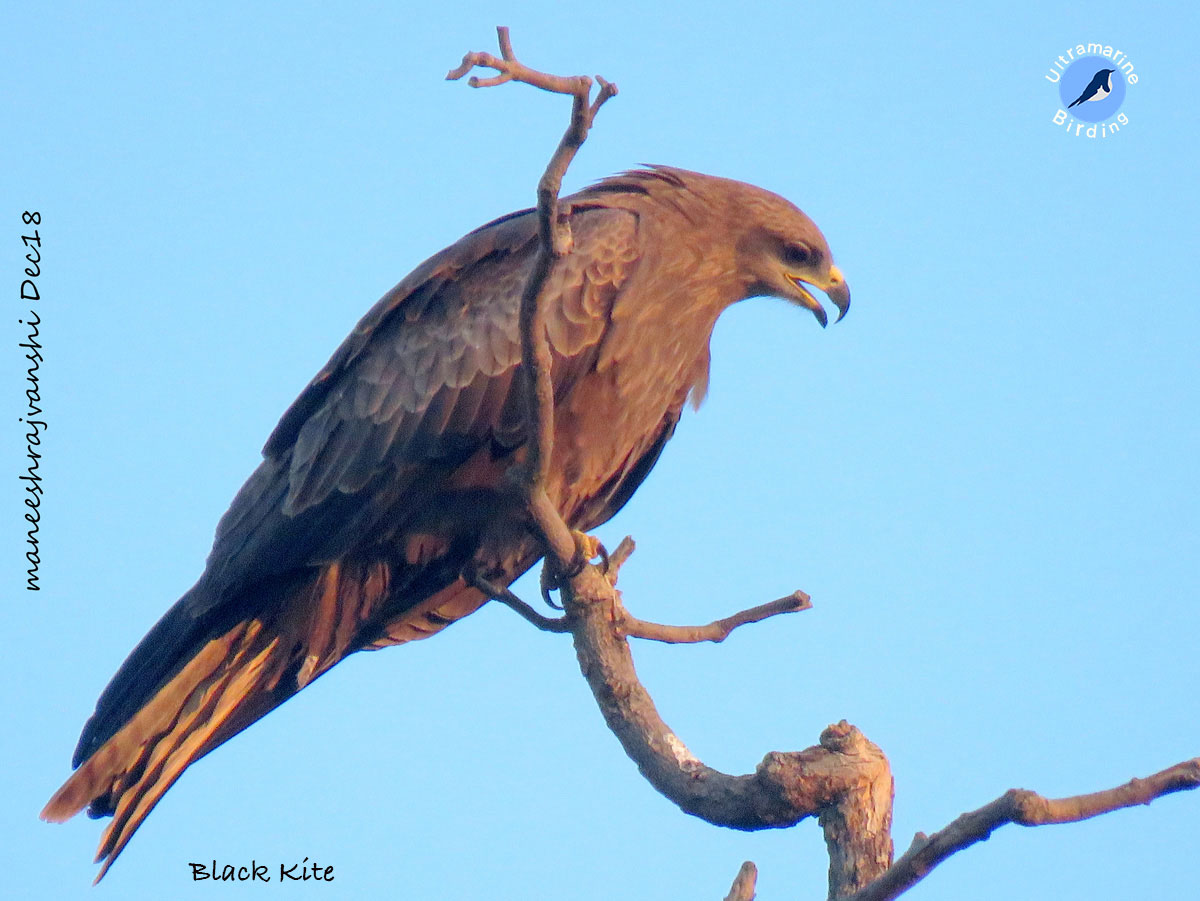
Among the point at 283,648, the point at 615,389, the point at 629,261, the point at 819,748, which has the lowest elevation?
the point at 819,748

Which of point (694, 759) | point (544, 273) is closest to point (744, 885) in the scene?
point (694, 759)

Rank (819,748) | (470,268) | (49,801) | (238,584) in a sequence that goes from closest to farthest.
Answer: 1. (819,748)
2. (49,801)
3. (238,584)
4. (470,268)

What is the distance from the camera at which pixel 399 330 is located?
5707mm

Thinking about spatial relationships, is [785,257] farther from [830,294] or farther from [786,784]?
[786,784]

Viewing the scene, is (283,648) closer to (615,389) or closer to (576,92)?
(615,389)

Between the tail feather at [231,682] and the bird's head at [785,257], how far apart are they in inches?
73.9

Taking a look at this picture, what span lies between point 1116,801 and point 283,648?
3.39 metres

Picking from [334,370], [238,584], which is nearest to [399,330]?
[334,370]

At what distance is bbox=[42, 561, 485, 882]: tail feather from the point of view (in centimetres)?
502

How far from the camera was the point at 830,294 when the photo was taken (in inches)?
242

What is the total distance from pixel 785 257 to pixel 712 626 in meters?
2.08

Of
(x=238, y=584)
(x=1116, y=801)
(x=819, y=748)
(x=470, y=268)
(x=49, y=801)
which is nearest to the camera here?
(x=1116, y=801)

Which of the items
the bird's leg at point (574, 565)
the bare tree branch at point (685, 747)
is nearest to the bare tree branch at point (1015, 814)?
the bare tree branch at point (685, 747)

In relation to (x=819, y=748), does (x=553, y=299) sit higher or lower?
higher
